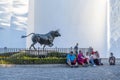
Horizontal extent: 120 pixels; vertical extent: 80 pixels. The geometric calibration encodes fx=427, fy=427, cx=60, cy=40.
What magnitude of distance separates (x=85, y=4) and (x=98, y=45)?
325 centimetres

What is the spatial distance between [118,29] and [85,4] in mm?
3109

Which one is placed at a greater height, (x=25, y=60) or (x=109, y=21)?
(x=109, y=21)

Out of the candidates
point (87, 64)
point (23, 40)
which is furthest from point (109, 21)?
point (87, 64)

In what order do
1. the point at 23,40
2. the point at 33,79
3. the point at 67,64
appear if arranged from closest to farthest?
the point at 33,79 < the point at 67,64 < the point at 23,40

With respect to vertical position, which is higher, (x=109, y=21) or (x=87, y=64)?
(x=109, y=21)

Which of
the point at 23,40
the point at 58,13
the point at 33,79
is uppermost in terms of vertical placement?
the point at 58,13

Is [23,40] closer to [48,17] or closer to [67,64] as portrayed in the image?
[48,17]

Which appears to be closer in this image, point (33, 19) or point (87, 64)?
point (87, 64)

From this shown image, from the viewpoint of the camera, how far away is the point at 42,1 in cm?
3228

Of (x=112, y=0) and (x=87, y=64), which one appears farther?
(x=112, y=0)

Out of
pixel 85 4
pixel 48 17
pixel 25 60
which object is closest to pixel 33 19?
pixel 48 17

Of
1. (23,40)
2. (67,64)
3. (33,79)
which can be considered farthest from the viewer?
(23,40)

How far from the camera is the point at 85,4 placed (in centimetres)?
3219

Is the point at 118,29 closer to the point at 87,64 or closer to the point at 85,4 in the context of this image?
the point at 85,4
